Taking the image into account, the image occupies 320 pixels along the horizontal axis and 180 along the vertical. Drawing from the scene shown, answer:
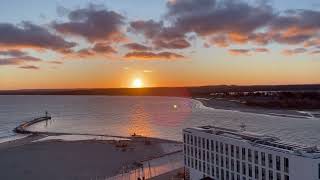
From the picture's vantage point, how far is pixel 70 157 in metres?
83.1

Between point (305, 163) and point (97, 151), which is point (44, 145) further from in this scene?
point (305, 163)

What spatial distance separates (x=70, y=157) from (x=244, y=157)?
154 ft

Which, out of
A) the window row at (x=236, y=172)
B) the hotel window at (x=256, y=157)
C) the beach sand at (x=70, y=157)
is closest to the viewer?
the window row at (x=236, y=172)

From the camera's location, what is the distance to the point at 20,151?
92.6 metres

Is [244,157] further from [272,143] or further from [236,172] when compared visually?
[272,143]

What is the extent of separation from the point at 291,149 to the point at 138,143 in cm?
5986

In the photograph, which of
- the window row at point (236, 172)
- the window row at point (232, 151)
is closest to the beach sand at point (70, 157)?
the window row at point (232, 151)

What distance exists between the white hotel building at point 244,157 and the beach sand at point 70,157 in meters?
16.6

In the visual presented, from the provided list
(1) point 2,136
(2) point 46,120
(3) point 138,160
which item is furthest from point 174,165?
(2) point 46,120

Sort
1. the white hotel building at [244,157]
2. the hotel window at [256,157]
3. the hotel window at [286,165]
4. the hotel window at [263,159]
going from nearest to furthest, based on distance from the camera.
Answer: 1. the white hotel building at [244,157]
2. the hotel window at [286,165]
3. the hotel window at [263,159]
4. the hotel window at [256,157]

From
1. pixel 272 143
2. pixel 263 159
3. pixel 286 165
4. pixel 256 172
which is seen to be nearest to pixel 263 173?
pixel 256 172

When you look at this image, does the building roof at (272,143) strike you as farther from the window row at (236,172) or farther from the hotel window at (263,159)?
the window row at (236,172)

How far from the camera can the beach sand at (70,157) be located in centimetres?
6719

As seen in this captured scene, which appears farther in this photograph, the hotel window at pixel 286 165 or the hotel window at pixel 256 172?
the hotel window at pixel 256 172
